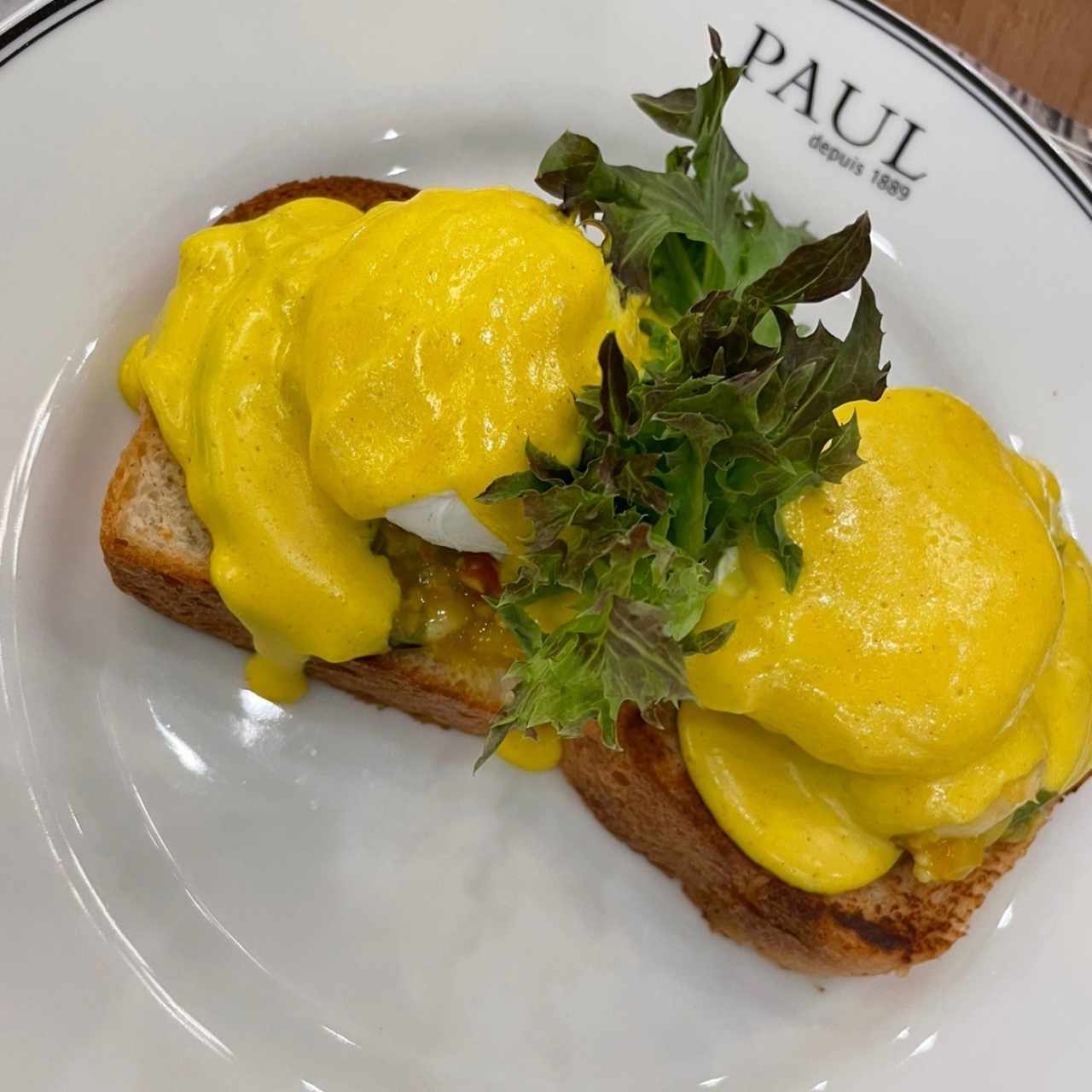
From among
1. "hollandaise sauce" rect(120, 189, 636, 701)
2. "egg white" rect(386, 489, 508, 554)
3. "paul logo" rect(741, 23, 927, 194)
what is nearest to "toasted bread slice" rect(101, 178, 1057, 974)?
"hollandaise sauce" rect(120, 189, 636, 701)

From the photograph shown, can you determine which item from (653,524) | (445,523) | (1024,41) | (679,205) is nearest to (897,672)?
(653,524)

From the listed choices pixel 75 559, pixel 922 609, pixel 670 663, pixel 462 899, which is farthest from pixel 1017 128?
pixel 75 559

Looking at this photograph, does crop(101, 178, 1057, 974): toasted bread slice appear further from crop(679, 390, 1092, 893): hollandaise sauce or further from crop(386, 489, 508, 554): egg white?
crop(386, 489, 508, 554): egg white

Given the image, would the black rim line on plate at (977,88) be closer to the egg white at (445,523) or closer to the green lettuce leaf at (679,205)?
the green lettuce leaf at (679,205)

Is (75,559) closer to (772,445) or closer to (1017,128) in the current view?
(772,445)

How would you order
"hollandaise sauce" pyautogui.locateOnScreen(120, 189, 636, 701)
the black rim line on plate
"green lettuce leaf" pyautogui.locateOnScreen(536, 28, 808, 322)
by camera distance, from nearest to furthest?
1. "hollandaise sauce" pyautogui.locateOnScreen(120, 189, 636, 701)
2. "green lettuce leaf" pyautogui.locateOnScreen(536, 28, 808, 322)
3. the black rim line on plate

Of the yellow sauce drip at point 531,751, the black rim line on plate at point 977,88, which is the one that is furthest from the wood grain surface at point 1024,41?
the yellow sauce drip at point 531,751
